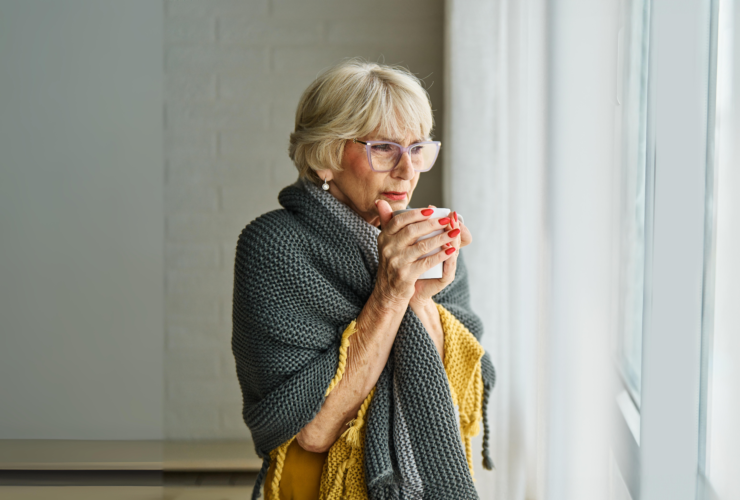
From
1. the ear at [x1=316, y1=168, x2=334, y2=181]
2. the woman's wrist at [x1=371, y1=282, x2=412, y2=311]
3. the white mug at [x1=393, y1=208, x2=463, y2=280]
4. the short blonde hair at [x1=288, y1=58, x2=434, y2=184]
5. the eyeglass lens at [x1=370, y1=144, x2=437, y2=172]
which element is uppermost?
the short blonde hair at [x1=288, y1=58, x2=434, y2=184]

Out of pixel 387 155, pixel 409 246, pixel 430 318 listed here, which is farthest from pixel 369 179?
pixel 430 318

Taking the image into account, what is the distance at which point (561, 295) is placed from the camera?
3.34 feet

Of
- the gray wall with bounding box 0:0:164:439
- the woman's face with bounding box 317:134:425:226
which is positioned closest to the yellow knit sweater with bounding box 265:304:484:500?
the woman's face with bounding box 317:134:425:226

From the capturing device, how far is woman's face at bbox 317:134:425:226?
100 centimetres

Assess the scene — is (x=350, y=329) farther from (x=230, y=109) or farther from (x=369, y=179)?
(x=230, y=109)

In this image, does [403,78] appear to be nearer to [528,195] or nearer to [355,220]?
[355,220]

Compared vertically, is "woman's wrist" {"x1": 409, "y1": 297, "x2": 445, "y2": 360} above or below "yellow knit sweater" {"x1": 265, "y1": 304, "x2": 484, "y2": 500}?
above

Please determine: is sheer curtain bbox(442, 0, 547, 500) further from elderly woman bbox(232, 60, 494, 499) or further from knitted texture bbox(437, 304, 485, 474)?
elderly woman bbox(232, 60, 494, 499)

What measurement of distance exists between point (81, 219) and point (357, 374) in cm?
137

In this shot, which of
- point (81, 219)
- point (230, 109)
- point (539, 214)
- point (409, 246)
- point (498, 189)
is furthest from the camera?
point (230, 109)

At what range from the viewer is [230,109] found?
217cm

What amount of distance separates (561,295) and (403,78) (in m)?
0.51

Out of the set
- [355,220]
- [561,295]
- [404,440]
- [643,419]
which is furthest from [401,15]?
[643,419]

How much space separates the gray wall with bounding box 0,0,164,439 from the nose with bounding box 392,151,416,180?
1.36 metres
